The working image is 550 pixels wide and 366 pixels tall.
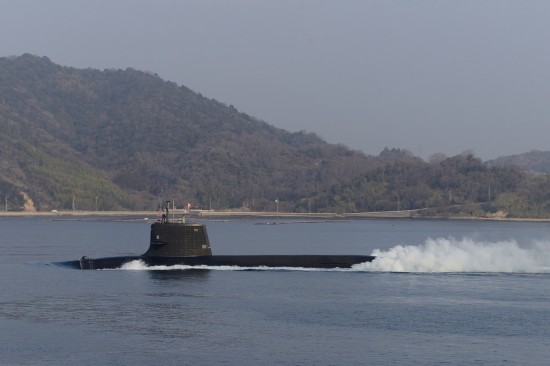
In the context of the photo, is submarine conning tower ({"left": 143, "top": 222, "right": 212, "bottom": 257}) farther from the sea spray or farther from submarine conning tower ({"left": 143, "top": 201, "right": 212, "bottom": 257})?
the sea spray

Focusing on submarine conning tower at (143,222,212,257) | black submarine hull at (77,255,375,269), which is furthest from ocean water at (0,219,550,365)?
submarine conning tower at (143,222,212,257)

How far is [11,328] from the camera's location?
42.6 m

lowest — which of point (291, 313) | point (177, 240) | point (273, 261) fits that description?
point (291, 313)

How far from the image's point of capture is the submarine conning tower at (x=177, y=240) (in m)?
60.6

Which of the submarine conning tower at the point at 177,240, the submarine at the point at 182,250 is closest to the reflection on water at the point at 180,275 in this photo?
the submarine at the point at 182,250

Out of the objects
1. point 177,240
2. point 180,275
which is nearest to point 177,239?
point 177,240

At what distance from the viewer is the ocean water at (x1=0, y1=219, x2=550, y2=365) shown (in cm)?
3775

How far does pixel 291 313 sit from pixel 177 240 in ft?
50.4

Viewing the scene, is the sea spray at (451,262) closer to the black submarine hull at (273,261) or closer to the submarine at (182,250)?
the black submarine hull at (273,261)

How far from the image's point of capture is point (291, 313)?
47.1m

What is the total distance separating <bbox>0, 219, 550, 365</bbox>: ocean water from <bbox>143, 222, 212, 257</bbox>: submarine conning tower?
3.81 ft

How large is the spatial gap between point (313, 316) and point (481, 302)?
910 centimetres

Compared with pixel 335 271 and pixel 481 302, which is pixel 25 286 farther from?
pixel 481 302

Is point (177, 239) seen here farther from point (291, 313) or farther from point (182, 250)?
point (291, 313)
